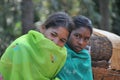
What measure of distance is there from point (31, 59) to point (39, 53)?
0.27ft

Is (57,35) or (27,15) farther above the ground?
(57,35)

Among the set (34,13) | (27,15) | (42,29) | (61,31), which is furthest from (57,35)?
(34,13)

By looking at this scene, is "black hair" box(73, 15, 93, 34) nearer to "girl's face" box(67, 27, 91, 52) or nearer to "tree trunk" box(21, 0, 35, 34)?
"girl's face" box(67, 27, 91, 52)

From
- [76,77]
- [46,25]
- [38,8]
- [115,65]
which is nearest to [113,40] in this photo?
[115,65]

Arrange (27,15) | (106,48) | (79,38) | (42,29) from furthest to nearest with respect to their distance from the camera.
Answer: (27,15)
(106,48)
(79,38)
(42,29)

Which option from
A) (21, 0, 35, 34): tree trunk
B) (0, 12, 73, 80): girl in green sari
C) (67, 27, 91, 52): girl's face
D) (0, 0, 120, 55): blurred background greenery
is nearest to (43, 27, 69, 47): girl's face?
(0, 12, 73, 80): girl in green sari

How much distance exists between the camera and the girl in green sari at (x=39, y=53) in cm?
276

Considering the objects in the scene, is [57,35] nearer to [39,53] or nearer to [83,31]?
[39,53]

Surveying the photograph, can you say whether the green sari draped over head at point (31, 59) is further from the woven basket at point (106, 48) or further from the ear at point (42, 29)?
the woven basket at point (106, 48)

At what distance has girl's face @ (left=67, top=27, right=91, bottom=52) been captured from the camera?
131 inches

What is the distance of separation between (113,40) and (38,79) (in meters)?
1.84

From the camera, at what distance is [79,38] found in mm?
3354

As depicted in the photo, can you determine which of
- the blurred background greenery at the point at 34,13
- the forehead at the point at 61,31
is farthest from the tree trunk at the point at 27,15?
the forehead at the point at 61,31

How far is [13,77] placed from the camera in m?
2.73
